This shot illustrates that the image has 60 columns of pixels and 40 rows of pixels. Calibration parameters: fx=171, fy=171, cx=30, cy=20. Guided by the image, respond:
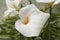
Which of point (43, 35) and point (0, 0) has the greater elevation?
point (0, 0)

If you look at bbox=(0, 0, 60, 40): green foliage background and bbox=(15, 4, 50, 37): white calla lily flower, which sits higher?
bbox=(15, 4, 50, 37): white calla lily flower

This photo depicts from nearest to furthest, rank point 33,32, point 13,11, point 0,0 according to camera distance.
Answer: point 33,32, point 13,11, point 0,0

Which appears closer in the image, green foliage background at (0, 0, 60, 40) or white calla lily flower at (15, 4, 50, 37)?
white calla lily flower at (15, 4, 50, 37)

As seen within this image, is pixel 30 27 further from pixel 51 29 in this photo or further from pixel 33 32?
pixel 51 29

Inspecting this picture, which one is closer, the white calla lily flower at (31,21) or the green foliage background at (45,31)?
the white calla lily flower at (31,21)

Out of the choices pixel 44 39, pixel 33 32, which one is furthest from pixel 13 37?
pixel 33 32

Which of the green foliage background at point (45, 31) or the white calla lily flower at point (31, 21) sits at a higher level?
the white calla lily flower at point (31, 21)

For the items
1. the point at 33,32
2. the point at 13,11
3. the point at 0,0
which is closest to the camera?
the point at 33,32

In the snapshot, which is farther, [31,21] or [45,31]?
[45,31]
